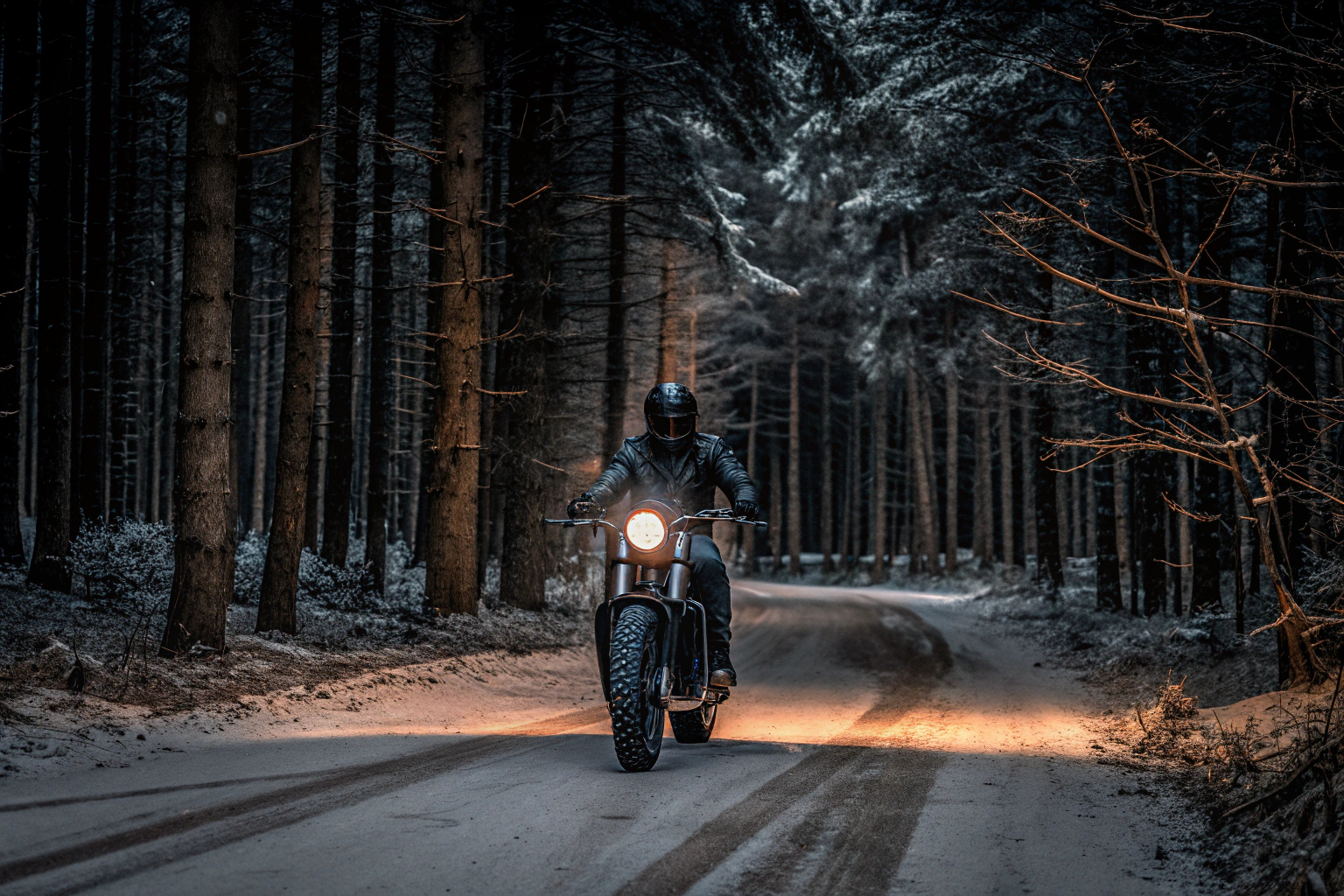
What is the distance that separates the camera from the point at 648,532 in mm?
6266

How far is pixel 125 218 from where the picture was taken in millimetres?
16047

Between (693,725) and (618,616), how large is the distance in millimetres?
1362

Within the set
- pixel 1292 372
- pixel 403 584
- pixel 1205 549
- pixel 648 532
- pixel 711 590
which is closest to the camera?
pixel 648 532

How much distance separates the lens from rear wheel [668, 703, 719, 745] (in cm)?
693

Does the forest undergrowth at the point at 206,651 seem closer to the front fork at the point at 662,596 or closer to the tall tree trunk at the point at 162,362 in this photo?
the front fork at the point at 662,596

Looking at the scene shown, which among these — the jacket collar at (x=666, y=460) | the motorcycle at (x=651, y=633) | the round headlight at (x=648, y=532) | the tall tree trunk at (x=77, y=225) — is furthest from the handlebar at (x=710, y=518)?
the tall tree trunk at (x=77, y=225)

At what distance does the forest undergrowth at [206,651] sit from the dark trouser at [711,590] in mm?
3708

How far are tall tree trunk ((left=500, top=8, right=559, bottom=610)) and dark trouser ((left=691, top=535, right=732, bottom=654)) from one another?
817 cm

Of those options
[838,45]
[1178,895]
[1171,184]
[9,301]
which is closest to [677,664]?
[1178,895]

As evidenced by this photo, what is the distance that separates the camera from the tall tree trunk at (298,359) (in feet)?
35.2

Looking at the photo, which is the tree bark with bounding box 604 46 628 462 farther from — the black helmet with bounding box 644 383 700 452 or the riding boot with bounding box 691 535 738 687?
the riding boot with bounding box 691 535 738 687

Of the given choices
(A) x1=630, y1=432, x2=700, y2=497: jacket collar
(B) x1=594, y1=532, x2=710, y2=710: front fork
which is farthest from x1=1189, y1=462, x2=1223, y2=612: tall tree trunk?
(B) x1=594, y1=532, x2=710, y2=710: front fork

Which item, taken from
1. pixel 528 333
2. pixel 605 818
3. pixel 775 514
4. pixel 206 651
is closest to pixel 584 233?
pixel 528 333

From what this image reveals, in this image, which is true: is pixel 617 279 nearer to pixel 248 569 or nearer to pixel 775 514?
pixel 248 569
